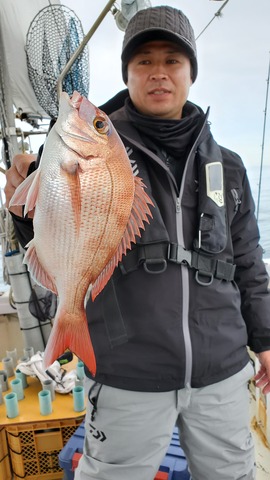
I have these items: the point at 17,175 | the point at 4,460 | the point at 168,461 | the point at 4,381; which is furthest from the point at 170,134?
the point at 4,460

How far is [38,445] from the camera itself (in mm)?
2211

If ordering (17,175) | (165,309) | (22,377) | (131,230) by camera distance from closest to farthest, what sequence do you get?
(131,230) < (17,175) < (165,309) < (22,377)

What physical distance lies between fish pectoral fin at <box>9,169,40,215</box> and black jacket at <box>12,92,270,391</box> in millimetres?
464

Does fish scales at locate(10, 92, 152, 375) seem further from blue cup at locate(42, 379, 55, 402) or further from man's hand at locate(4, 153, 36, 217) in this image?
blue cup at locate(42, 379, 55, 402)

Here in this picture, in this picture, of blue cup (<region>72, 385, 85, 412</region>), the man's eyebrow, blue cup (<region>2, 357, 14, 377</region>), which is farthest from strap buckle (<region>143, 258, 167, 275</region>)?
blue cup (<region>2, 357, 14, 377</region>)

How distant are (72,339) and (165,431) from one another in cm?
60

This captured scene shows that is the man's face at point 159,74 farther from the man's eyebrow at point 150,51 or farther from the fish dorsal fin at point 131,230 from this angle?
the fish dorsal fin at point 131,230

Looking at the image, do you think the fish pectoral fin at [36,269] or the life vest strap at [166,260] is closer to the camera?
the fish pectoral fin at [36,269]

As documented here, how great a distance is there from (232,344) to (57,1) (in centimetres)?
418

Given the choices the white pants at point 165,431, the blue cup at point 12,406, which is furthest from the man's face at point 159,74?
the blue cup at point 12,406

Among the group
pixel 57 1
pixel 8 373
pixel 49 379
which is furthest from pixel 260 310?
pixel 57 1

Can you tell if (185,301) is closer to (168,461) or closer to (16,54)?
(168,461)

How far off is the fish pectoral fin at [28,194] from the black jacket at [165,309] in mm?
464

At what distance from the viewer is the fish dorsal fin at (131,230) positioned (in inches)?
43.2
